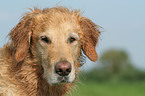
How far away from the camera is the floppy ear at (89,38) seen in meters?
6.04

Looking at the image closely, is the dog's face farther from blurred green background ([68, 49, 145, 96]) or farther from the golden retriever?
blurred green background ([68, 49, 145, 96])

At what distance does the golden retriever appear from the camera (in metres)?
5.29

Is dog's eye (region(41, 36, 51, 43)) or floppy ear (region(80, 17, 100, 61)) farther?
floppy ear (region(80, 17, 100, 61))

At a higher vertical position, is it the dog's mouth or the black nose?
the black nose

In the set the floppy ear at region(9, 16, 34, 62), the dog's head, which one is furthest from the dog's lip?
the floppy ear at region(9, 16, 34, 62)

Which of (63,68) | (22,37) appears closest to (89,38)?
(63,68)

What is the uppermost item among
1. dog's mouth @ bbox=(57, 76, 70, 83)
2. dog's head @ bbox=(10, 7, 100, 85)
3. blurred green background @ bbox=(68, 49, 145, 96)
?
dog's head @ bbox=(10, 7, 100, 85)

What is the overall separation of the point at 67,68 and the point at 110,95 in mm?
16487

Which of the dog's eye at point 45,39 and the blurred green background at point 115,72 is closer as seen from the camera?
the dog's eye at point 45,39

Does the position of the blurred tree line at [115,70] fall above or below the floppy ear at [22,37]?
below

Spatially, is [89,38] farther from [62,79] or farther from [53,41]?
[62,79]

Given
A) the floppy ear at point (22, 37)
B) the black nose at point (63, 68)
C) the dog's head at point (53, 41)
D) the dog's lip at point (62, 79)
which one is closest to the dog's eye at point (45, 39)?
the dog's head at point (53, 41)

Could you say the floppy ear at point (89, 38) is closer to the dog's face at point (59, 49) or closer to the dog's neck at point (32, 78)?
the dog's face at point (59, 49)

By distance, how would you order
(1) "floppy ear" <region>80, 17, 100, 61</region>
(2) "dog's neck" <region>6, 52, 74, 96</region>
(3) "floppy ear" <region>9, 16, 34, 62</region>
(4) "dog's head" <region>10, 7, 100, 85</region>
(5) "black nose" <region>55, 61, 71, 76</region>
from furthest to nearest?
1. (1) "floppy ear" <region>80, 17, 100, 61</region>
2. (2) "dog's neck" <region>6, 52, 74, 96</region>
3. (3) "floppy ear" <region>9, 16, 34, 62</region>
4. (4) "dog's head" <region>10, 7, 100, 85</region>
5. (5) "black nose" <region>55, 61, 71, 76</region>
